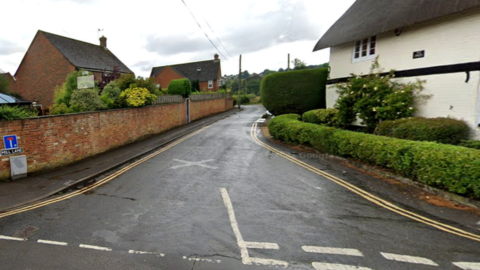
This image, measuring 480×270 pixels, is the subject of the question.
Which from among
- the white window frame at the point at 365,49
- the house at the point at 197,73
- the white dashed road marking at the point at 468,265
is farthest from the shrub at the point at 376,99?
the house at the point at 197,73

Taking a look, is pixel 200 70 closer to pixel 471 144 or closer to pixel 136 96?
pixel 136 96

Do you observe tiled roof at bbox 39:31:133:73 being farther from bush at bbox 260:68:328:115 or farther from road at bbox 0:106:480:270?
road at bbox 0:106:480:270

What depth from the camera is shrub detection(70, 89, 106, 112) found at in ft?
37.9

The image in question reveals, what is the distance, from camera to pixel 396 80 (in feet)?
37.4

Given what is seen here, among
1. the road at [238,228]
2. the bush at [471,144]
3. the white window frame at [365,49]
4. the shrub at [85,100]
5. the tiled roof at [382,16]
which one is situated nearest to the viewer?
the road at [238,228]

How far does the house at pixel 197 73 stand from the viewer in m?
53.3

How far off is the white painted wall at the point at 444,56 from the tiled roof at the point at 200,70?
4556 cm

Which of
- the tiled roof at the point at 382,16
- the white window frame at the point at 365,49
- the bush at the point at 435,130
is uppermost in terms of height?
the tiled roof at the point at 382,16

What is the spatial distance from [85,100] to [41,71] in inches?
953

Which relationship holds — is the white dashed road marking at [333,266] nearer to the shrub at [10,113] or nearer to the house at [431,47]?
the house at [431,47]

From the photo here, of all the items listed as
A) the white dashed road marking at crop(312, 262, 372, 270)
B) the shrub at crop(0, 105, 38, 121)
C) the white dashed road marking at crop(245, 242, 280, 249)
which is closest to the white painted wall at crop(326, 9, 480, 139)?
the white dashed road marking at crop(312, 262, 372, 270)

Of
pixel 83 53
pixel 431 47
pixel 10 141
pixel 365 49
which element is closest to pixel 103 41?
pixel 83 53

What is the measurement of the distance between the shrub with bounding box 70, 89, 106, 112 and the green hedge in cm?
1037

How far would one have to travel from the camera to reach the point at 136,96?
14.8m
